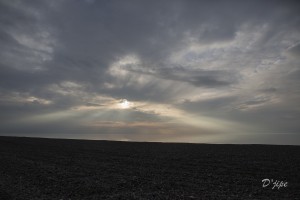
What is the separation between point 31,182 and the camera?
20812mm

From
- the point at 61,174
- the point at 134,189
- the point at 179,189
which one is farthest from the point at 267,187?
the point at 61,174

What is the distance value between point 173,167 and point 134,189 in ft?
34.3

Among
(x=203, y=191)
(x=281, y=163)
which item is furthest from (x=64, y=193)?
(x=281, y=163)

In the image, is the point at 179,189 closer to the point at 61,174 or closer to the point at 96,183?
the point at 96,183

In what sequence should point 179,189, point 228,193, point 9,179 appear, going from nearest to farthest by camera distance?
point 228,193 < point 179,189 < point 9,179

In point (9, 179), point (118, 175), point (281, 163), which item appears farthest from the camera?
point (281, 163)

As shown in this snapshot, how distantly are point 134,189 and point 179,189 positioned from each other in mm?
2950

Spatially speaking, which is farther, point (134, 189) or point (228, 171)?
point (228, 171)

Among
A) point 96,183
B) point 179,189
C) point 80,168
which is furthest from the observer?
point 80,168

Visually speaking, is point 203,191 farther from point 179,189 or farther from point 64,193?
point 64,193

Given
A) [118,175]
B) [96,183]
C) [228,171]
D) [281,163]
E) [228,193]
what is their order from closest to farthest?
[228,193], [96,183], [118,175], [228,171], [281,163]

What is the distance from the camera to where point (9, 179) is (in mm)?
21953

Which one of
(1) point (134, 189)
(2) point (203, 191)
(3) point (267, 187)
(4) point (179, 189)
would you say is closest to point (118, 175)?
(1) point (134, 189)

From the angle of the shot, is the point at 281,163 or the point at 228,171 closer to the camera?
the point at 228,171
